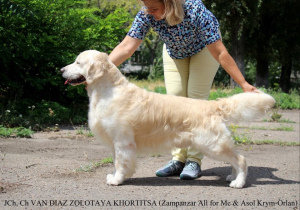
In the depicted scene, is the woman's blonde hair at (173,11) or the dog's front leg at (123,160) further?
the woman's blonde hair at (173,11)

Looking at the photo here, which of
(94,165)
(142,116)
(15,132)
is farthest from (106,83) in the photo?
(15,132)

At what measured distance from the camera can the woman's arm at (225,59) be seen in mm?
5098

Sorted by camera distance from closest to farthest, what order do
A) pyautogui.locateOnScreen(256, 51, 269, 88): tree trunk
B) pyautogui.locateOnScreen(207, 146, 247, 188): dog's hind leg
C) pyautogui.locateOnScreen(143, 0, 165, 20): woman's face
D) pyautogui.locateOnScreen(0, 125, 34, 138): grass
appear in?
pyautogui.locateOnScreen(207, 146, 247, 188): dog's hind leg
pyautogui.locateOnScreen(143, 0, 165, 20): woman's face
pyautogui.locateOnScreen(0, 125, 34, 138): grass
pyautogui.locateOnScreen(256, 51, 269, 88): tree trunk

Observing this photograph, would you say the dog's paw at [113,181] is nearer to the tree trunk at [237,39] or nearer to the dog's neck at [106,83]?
the dog's neck at [106,83]

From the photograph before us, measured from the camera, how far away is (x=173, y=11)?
16.1 ft

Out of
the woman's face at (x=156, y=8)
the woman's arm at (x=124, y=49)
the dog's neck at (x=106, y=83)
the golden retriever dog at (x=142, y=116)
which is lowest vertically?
the golden retriever dog at (x=142, y=116)

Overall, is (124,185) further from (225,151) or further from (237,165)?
(237,165)

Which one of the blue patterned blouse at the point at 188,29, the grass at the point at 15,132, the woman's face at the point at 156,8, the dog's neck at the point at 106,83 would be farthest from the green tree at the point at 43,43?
the dog's neck at the point at 106,83

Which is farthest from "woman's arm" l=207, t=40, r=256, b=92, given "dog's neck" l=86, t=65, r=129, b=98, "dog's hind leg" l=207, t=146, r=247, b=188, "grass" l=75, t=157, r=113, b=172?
"grass" l=75, t=157, r=113, b=172

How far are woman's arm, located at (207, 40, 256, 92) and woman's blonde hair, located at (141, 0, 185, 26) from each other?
0.54 m

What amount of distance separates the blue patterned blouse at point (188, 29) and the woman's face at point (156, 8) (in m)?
0.09

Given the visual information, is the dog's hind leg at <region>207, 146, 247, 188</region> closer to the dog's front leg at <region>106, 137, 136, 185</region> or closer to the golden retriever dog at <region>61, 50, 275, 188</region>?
the golden retriever dog at <region>61, 50, 275, 188</region>

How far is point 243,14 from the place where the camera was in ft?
62.1

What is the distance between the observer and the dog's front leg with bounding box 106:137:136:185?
4.74 meters
